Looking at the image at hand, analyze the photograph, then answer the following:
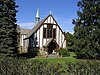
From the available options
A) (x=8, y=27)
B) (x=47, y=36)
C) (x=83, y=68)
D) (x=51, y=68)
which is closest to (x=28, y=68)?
(x=51, y=68)

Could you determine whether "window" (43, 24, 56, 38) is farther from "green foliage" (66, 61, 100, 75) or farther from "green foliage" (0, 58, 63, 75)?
"green foliage" (66, 61, 100, 75)

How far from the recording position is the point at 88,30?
39188mm

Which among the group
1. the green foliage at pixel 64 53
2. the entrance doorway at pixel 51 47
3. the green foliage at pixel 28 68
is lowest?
the green foliage at pixel 28 68

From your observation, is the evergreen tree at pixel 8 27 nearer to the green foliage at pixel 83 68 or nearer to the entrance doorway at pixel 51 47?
the entrance doorway at pixel 51 47

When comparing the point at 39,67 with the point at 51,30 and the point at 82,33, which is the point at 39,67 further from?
the point at 51,30

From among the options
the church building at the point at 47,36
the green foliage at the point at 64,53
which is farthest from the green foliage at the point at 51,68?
the church building at the point at 47,36

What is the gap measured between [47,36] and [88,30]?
16230 mm

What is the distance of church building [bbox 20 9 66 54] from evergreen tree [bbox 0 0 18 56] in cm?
1469

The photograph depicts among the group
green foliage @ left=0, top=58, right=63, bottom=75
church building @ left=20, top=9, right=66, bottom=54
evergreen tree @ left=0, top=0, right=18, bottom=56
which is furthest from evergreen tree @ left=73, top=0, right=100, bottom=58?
green foliage @ left=0, top=58, right=63, bottom=75

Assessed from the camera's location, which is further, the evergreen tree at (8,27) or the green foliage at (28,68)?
the evergreen tree at (8,27)

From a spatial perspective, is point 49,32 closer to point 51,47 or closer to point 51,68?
point 51,47

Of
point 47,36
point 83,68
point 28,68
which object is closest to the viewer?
point 83,68

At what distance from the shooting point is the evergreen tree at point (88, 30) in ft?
126

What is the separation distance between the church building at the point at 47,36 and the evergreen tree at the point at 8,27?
14692mm
